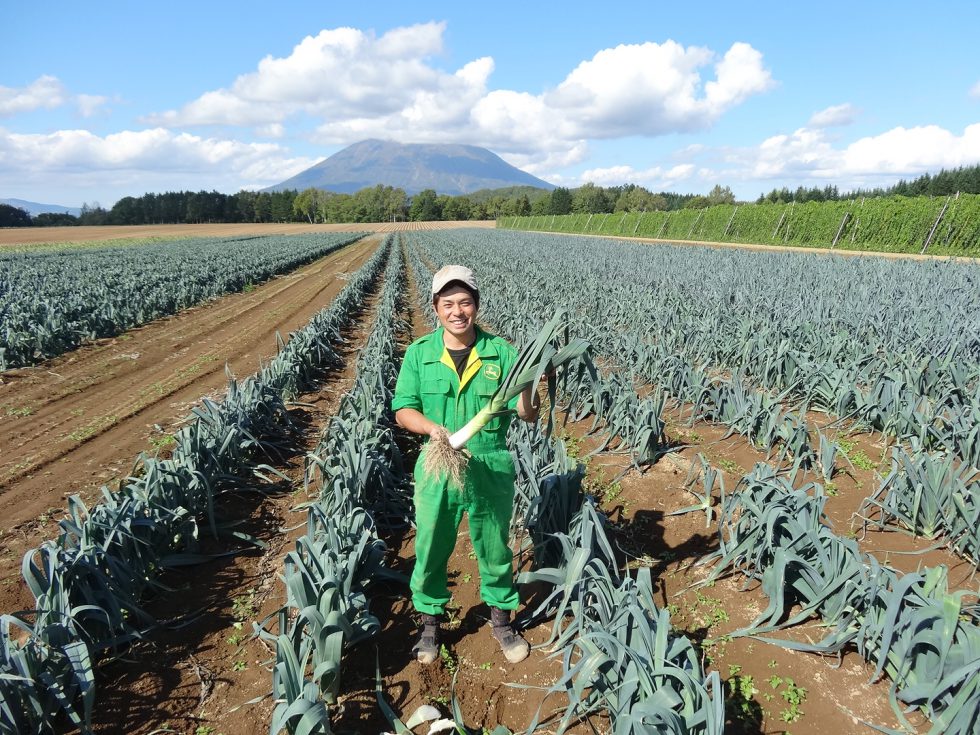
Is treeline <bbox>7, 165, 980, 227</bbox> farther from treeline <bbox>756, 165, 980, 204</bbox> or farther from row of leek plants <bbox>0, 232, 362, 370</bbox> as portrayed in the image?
row of leek plants <bbox>0, 232, 362, 370</bbox>

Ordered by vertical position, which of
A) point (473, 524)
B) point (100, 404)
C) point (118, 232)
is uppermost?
point (118, 232)

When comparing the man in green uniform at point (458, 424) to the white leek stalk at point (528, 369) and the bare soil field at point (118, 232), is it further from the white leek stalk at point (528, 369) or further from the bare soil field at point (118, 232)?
the bare soil field at point (118, 232)

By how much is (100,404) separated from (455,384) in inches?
247

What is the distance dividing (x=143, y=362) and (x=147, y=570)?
668cm

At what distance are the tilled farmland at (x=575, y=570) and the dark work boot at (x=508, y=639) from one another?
64mm

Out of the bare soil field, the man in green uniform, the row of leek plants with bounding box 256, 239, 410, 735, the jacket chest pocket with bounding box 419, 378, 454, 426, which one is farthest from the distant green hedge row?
the bare soil field

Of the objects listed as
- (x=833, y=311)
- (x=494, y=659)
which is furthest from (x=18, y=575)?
(x=833, y=311)

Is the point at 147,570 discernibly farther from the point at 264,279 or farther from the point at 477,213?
the point at 477,213

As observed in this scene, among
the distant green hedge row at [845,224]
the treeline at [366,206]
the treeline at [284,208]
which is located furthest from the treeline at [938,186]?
the treeline at [284,208]

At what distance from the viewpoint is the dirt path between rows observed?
427cm

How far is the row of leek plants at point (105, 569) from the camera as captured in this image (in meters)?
2.04

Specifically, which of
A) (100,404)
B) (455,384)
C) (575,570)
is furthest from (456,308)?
(100,404)

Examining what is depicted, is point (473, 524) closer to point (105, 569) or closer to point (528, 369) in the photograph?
point (528, 369)

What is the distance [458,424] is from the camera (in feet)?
8.10
